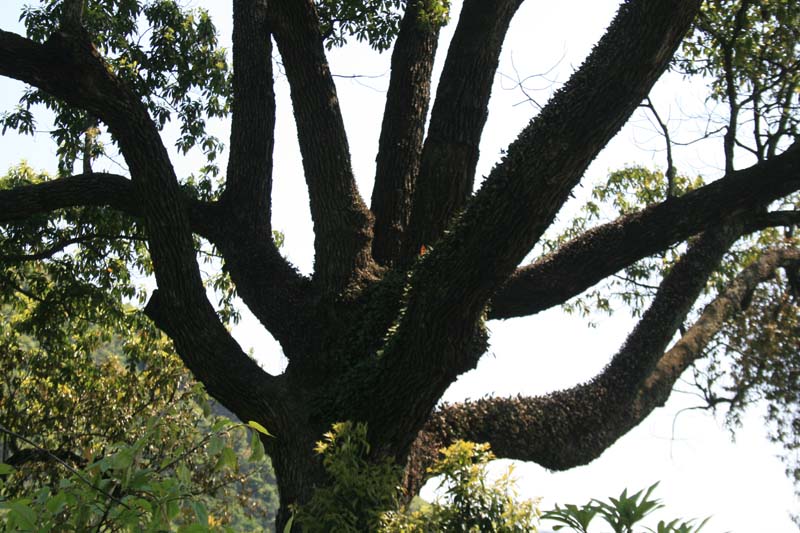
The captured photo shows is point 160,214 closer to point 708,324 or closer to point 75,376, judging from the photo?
point 75,376

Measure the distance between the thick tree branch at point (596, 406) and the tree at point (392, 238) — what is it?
0.02 meters

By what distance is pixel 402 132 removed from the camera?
25.9ft

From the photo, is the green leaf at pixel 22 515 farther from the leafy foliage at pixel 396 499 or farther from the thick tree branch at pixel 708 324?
the thick tree branch at pixel 708 324

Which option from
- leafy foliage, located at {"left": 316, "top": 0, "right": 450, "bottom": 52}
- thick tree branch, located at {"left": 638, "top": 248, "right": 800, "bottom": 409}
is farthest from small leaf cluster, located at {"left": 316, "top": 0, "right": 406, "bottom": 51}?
thick tree branch, located at {"left": 638, "top": 248, "right": 800, "bottom": 409}

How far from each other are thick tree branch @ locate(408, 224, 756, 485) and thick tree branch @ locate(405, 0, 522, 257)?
5.74 feet

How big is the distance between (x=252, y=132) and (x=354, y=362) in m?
2.57

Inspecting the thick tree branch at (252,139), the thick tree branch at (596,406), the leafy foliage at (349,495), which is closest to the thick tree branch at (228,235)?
the thick tree branch at (252,139)

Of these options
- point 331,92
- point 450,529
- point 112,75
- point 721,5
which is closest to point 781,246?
point 721,5

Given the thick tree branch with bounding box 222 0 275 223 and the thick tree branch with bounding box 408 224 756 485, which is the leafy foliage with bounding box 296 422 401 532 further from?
the thick tree branch with bounding box 222 0 275 223

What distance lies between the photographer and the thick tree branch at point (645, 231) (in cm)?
726

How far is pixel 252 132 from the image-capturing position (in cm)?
795

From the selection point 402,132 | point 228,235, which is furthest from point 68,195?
point 402,132

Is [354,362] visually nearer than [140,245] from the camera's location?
Yes

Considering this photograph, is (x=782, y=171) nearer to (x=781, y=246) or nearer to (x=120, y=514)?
(x=781, y=246)
